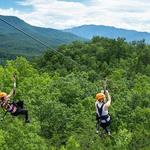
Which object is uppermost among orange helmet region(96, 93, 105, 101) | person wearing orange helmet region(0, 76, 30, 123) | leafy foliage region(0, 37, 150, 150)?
orange helmet region(96, 93, 105, 101)

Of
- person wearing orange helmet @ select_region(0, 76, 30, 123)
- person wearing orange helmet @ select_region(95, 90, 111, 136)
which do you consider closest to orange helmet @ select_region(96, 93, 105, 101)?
person wearing orange helmet @ select_region(95, 90, 111, 136)

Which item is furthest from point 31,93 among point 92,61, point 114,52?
point 114,52

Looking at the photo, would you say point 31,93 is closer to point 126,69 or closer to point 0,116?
point 0,116

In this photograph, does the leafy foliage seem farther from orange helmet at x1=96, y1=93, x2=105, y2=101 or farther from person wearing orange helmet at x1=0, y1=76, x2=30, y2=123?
orange helmet at x1=96, y1=93, x2=105, y2=101

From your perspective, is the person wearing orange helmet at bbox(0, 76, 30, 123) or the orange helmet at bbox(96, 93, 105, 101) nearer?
the orange helmet at bbox(96, 93, 105, 101)

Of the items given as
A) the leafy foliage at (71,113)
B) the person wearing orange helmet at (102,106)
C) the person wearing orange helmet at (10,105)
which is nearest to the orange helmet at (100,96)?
the person wearing orange helmet at (102,106)

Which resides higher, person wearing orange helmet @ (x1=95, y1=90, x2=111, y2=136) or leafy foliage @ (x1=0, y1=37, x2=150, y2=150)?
person wearing orange helmet @ (x1=95, y1=90, x2=111, y2=136)

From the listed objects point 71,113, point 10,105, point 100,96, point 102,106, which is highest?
point 100,96

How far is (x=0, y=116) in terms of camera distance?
4962cm

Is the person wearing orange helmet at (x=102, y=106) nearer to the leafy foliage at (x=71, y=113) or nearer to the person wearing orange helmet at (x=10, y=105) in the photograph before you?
the person wearing orange helmet at (x=10, y=105)

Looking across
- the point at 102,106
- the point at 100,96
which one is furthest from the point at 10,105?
the point at 100,96

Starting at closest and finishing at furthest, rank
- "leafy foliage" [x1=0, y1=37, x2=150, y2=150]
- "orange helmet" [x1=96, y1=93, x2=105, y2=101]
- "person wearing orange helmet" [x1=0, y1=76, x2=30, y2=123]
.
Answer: "orange helmet" [x1=96, y1=93, x2=105, y2=101], "person wearing orange helmet" [x1=0, y1=76, x2=30, y2=123], "leafy foliage" [x1=0, y1=37, x2=150, y2=150]

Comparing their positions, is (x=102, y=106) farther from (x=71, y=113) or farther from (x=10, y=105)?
(x=71, y=113)

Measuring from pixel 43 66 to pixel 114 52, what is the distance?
18316 millimetres
